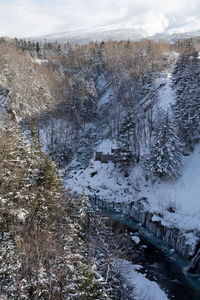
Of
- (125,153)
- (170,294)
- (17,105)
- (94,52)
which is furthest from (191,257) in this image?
(94,52)

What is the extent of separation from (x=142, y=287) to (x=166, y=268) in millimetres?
3354

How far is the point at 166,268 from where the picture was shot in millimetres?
17969

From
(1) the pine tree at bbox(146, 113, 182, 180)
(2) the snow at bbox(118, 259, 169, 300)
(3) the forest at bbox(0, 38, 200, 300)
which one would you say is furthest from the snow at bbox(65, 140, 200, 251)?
A: (2) the snow at bbox(118, 259, 169, 300)

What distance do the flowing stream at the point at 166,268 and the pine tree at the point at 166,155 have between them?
710cm

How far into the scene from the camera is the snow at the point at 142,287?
1475 centimetres

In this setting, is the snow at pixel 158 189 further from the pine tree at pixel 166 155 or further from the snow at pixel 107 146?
the pine tree at pixel 166 155

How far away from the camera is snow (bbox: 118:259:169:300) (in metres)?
14.8

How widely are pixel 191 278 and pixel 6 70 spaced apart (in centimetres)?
4911

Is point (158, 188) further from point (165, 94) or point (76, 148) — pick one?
point (76, 148)

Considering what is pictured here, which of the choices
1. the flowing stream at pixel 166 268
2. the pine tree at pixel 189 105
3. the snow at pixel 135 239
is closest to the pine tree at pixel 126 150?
the pine tree at pixel 189 105

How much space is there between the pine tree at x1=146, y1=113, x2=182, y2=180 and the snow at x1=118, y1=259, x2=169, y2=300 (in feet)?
38.4

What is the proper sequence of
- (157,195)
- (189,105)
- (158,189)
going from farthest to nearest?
(189,105) → (158,189) → (157,195)

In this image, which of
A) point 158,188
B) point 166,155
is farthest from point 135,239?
point 166,155

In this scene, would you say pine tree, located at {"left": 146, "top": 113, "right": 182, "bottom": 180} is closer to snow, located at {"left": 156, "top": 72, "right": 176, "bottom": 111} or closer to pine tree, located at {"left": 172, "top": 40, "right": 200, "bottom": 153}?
pine tree, located at {"left": 172, "top": 40, "right": 200, "bottom": 153}
